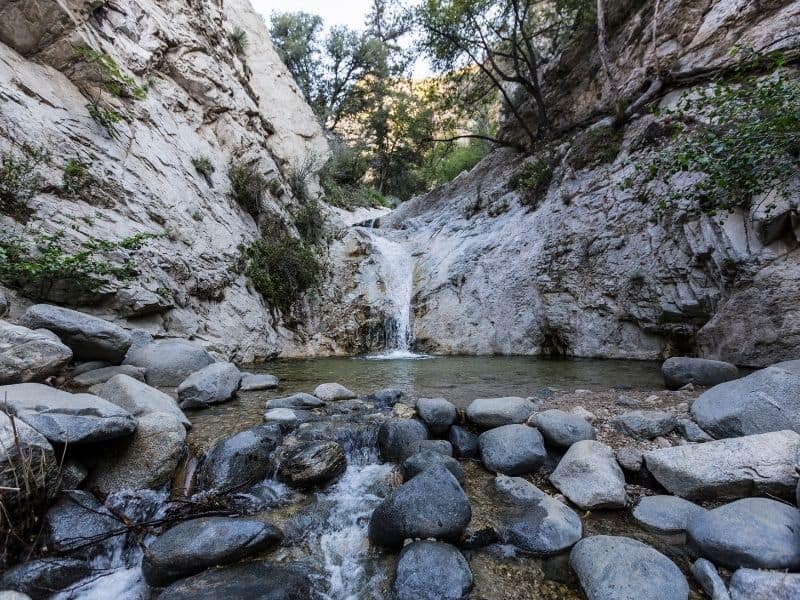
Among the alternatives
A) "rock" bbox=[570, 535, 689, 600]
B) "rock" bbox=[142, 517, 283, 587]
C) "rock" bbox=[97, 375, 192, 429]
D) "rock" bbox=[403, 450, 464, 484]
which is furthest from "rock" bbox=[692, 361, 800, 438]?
"rock" bbox=[97, 375, 192, 429]

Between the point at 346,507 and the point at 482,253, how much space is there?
8.67m

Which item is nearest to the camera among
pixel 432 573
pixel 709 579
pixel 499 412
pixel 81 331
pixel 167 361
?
pixel 709 579

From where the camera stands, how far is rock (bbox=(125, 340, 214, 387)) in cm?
428

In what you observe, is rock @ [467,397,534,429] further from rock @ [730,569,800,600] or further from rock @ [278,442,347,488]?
rock @ [730,569,800,600]

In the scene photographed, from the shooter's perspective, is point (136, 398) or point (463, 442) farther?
point (463, 442)

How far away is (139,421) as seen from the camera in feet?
9.25

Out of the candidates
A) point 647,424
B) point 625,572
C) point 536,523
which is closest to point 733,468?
point 647,424

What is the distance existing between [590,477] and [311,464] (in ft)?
7.10

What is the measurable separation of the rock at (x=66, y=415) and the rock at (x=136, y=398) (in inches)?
15.1

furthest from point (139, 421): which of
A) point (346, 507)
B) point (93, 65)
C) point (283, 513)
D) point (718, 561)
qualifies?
point (93, 65)

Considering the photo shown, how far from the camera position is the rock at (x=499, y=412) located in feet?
11.3

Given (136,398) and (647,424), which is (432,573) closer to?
(647,424)

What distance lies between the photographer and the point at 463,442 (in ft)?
11.1

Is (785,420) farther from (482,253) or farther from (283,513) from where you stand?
(482,253)
